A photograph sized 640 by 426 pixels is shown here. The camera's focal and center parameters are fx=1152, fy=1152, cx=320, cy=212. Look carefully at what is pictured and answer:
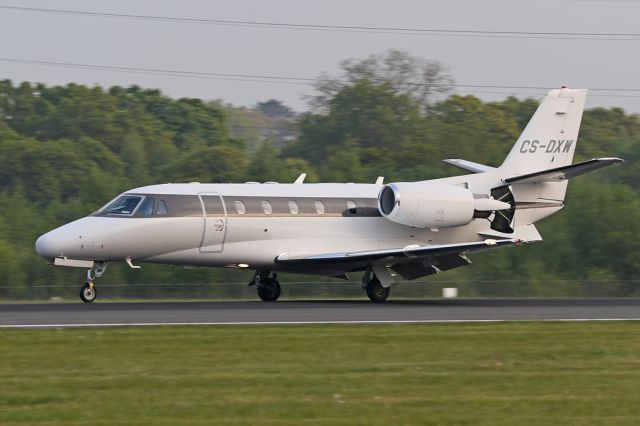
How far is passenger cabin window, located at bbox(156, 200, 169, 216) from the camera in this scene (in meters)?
28.0

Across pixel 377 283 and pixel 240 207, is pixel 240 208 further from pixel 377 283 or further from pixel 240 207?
pixel 377 283

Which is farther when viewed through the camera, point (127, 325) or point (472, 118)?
point (472, 118)

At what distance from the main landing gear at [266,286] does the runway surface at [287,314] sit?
148 inches

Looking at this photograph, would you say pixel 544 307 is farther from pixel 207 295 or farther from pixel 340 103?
pixel 340 103

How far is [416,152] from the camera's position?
65.4 m

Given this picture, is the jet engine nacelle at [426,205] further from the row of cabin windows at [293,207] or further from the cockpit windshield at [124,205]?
the cockpit windshield at [124,205]

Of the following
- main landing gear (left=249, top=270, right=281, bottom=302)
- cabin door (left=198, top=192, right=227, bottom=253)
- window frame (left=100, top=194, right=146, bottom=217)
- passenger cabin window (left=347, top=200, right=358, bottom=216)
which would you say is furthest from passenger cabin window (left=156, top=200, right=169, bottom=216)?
passenger cabin window (left=347, top=200, right=358, bottom=216)

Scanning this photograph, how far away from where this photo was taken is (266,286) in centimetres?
3100

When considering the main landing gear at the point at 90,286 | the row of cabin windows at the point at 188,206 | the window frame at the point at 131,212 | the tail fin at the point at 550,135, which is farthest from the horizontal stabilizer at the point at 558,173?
the main landing gear at the point at 90,286

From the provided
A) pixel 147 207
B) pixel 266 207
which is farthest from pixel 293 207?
pixel 147 207

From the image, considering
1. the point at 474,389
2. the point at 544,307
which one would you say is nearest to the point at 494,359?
the point at 474,389

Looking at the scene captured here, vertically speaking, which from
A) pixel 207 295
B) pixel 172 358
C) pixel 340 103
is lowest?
pixel 207 295

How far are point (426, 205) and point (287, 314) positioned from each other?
7.94 m

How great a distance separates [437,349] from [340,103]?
6579cm
